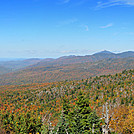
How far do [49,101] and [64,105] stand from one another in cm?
9259

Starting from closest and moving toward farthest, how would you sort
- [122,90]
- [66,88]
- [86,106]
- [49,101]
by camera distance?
[86,106] → [122,90] → [49,101] → [66,88]

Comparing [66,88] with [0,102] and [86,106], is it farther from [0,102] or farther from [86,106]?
[86,106]

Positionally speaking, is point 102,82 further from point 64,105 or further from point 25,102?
point 64,105

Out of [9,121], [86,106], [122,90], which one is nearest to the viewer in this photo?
[86,106]

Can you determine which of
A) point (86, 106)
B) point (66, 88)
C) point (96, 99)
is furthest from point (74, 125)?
point (66, 88)

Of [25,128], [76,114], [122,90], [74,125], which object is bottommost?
[122,90]

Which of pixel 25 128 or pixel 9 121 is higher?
pixel 25 128

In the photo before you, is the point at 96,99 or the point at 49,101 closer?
the point at 96,99

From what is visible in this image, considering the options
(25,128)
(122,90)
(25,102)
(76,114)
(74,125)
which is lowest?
(25,102)

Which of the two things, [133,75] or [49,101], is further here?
[133,75]

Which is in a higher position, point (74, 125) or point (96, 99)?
point (74, 125)

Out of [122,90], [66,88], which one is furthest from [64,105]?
[66,88]

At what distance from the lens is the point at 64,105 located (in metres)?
29.2

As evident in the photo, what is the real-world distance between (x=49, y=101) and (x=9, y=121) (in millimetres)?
69855
